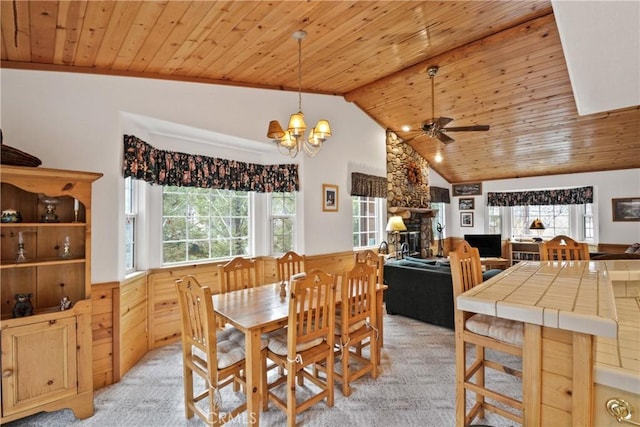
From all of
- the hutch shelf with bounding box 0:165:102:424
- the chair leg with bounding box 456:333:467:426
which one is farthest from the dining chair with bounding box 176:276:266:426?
the chair leg with bounding box 456:333:467:426

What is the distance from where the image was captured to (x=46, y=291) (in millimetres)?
2361

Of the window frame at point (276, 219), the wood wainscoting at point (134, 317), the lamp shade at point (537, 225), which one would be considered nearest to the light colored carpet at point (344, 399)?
the wood wainscoting at point (134, 317)

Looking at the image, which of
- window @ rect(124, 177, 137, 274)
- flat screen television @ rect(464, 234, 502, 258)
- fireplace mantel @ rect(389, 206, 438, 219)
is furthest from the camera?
flat screen television @ rect(464, 234, 502, 258)

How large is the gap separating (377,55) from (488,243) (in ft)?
18.0

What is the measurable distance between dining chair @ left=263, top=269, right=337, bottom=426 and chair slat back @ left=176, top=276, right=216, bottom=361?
484mm

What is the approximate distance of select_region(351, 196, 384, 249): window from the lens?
524cm

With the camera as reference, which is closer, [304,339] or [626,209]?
[304,339]

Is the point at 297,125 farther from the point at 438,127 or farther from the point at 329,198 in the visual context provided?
the point at 329,198

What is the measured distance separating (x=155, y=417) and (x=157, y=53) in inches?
113

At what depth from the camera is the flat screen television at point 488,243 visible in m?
7.02

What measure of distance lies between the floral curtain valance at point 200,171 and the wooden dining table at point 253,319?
4.78 feet

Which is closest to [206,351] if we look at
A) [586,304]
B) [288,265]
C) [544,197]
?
[288,265]

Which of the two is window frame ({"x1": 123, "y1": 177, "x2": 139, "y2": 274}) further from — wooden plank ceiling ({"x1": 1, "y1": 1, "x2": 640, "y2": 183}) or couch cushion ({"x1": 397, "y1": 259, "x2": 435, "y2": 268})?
couch cushion ({"x1": 397, "y1": 259, "x2": 435, "y2": 268})

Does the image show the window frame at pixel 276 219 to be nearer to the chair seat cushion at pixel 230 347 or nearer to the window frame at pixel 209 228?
the window frame at pixel 209 228
